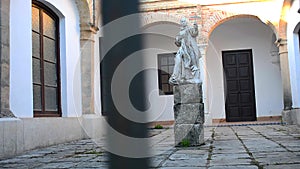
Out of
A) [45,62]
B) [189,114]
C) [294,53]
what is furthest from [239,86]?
[189,114]

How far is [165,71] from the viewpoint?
580 inches

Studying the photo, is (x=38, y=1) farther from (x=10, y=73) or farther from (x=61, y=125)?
(x=61, y=125)

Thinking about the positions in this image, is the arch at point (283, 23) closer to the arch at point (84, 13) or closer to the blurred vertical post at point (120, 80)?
the arch at point (84, 13)

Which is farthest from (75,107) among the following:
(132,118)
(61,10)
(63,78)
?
(132,118)

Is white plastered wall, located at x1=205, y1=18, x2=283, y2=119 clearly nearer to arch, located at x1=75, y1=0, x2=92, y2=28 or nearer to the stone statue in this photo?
arch, located at x1=75, y1=0, x2=92, y2=28

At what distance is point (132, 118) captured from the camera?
2.35ft

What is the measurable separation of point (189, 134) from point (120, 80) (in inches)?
208

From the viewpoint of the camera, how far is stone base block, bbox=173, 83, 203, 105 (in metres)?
5.98

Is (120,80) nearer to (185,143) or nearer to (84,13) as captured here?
(185,143)

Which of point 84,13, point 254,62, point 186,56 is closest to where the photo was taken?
point 186,56

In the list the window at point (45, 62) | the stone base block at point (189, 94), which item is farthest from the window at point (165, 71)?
the stone base block at point (189, 94)

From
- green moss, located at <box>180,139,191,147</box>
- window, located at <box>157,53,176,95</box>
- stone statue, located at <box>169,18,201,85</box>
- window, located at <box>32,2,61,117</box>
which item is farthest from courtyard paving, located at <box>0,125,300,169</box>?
window, located at <box>157,53,176,95</box>

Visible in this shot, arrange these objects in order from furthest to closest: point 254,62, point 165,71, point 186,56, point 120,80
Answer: point 165,71, point 254,62, point 186,56, point 120,80

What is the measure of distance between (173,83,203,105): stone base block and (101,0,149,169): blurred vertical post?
5297 millimetres
